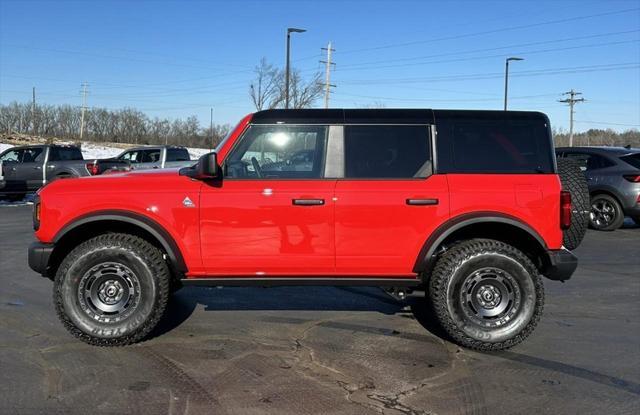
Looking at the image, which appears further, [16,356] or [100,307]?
[100,307]

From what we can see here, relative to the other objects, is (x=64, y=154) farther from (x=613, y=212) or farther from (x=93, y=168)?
(x=613, y=212)

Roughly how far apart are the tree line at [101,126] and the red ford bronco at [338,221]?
218 ft

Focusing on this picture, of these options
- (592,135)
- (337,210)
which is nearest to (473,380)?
(337,210)

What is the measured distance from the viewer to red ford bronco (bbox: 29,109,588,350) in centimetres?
444

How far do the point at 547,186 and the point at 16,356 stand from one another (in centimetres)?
460

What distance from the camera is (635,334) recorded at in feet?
16.3

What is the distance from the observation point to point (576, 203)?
15.7ft

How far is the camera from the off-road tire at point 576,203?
15.7 feet

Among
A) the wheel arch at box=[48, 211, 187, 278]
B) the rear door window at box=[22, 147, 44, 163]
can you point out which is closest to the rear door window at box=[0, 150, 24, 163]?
the rear door window at box=[22, 147, 44, 163]

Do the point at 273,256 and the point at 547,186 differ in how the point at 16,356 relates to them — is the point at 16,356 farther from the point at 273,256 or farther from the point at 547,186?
the point at 547,186

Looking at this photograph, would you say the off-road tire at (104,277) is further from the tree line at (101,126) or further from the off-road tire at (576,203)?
the tree line at (101,126)

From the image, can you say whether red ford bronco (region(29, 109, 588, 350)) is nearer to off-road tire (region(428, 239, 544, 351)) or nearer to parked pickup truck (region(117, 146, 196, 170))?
off-road tire (region(428, 239, 544, 351))

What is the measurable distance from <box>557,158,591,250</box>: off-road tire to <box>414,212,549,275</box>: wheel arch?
0.37 metres

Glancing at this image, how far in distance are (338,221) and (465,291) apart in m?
1.25
